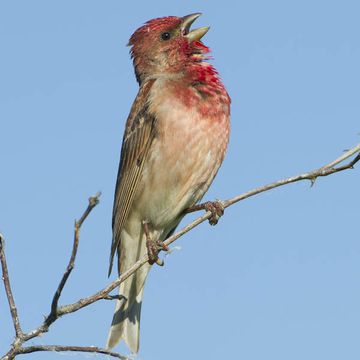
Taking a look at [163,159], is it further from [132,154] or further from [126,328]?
[126,328]

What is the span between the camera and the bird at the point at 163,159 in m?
6.50

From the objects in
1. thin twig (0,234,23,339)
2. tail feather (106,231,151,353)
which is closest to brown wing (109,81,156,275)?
tail feather (106,231,151,353)

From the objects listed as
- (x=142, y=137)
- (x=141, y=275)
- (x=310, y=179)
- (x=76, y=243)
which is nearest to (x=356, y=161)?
(x=310, y=179)

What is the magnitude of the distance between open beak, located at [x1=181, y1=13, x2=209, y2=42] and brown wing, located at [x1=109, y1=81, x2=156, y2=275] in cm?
74

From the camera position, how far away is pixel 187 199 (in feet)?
22.2

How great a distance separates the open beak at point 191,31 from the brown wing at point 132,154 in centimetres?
74

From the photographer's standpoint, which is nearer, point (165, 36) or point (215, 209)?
point (215, 209)

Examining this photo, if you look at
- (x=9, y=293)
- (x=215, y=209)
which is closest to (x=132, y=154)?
(x=215, y=209)

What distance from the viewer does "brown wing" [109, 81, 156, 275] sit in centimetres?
671

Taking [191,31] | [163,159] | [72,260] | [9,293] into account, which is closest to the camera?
[72,260]

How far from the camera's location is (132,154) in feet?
22.6

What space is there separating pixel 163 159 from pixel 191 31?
166cm

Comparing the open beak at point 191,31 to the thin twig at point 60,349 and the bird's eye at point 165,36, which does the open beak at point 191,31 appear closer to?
the bird's eye at point 165,36

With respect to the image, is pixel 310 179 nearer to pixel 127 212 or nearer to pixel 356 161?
pixel 356 161
